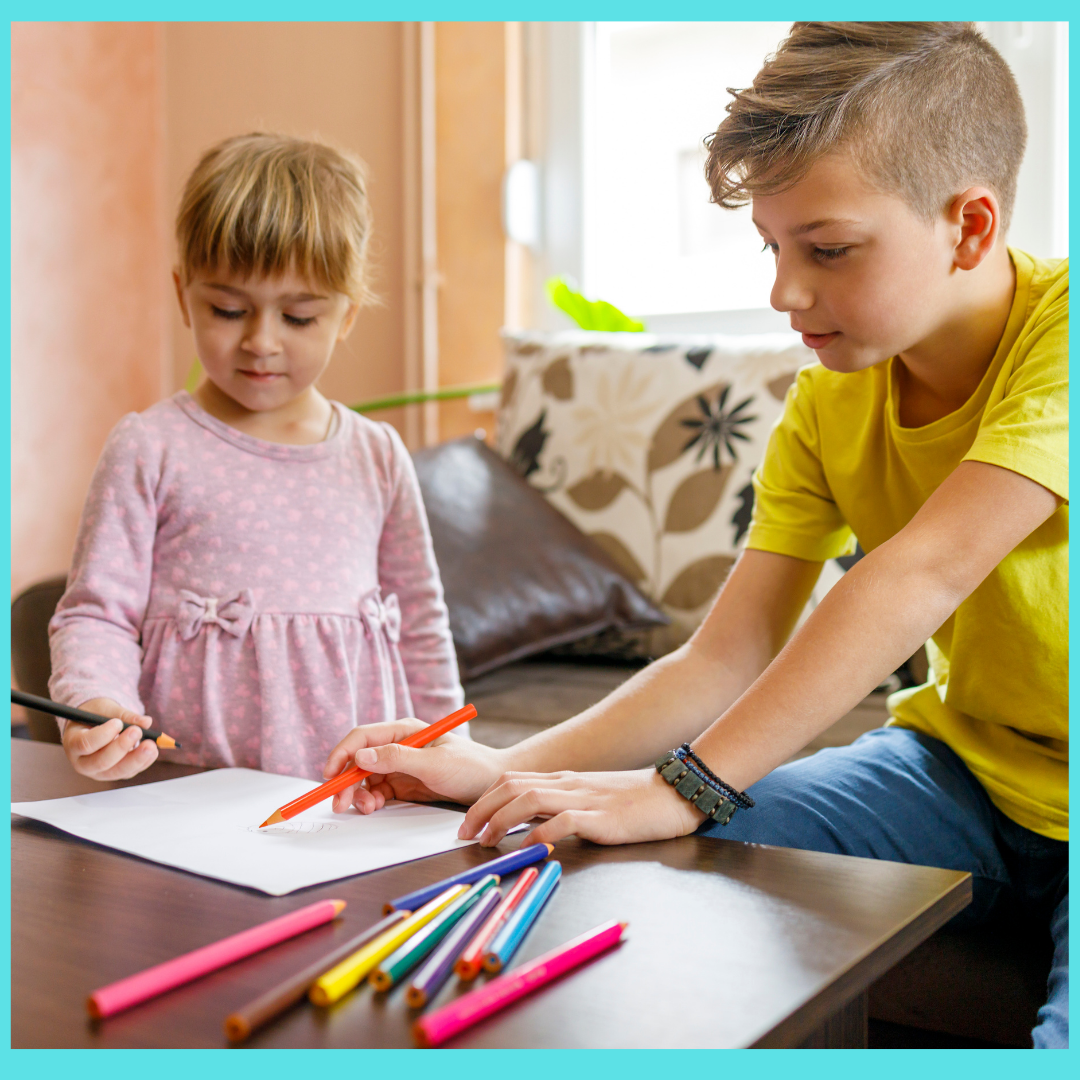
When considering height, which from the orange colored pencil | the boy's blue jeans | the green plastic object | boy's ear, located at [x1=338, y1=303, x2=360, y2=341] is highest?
the green plastic object

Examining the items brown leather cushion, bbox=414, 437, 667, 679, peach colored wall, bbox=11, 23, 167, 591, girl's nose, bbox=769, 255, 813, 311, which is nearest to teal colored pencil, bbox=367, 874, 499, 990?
girl's nose, bbox=769, 255, 813, 311

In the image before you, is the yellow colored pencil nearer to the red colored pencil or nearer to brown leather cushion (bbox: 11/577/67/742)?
the red colored pencil

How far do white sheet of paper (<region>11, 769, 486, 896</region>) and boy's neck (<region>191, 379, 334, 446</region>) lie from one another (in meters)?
0.43

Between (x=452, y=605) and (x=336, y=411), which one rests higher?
(x=336, y=411)

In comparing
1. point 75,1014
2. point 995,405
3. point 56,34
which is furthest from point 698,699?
point 56,34

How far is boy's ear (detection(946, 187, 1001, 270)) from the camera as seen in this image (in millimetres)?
790

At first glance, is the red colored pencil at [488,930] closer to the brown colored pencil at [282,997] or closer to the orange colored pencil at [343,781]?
the brown colored pencil at [282,997]

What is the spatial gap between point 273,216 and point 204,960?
741 millimetres

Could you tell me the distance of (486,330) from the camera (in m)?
2.53

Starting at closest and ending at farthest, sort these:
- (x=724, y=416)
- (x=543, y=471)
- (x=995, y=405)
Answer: (x=995, y=405) < (x=724, y=416) < (x=543, y=471)

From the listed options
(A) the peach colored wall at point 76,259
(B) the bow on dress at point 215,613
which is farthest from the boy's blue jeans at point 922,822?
(A) the peach colored wall at point 76,259

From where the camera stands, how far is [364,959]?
433 mm

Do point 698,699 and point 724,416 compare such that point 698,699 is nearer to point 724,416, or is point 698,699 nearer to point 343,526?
point 343,526

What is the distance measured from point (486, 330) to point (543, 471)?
722 millimetres
